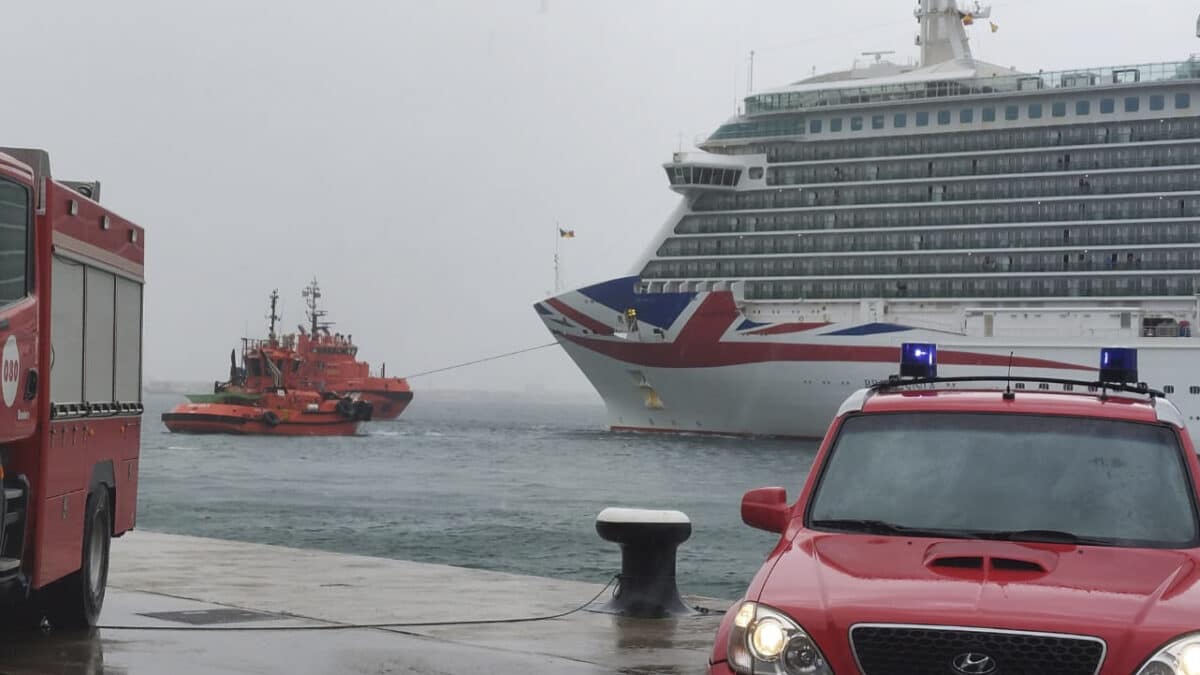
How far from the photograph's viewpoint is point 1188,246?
214 ft

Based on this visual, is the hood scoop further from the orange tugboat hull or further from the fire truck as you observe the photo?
the orange tugboat hull

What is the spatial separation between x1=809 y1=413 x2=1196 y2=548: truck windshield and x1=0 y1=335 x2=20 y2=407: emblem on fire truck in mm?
3550

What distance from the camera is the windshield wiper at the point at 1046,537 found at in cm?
581

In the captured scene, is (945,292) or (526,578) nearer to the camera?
(526,578)

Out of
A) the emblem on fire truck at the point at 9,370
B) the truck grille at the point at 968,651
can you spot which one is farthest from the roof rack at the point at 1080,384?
the emblem on fire truck at the point at 9,370

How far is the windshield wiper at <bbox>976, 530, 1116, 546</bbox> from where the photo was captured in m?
5.81

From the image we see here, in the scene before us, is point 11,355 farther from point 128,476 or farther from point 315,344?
point 315,344

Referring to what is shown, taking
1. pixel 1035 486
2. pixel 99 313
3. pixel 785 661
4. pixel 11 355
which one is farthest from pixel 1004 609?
pixel 99 313

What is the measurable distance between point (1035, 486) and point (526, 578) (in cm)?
742

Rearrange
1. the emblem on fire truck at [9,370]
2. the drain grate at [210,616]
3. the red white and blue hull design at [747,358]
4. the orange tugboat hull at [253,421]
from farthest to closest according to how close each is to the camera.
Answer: the orange tugboat hull at [253,421]
the red white and blue hull design at [747,358]
the drain grate at [210,616]
the emblem on fire truck at [9,370]

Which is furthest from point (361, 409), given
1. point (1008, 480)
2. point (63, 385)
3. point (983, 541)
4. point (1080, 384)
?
point (983, 541)

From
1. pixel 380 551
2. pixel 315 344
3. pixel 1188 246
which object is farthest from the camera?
pixel 315 344

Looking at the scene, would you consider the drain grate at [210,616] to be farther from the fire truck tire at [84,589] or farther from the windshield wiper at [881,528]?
the windshield wiper at [881,528]

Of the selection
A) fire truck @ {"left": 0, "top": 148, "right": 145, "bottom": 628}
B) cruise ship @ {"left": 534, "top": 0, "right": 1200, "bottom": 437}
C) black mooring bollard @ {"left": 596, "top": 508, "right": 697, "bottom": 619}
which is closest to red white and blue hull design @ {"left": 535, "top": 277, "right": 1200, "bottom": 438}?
cruise ship @ {"left": 534, "top": 0, "right": 1200, "bottom": 437}
